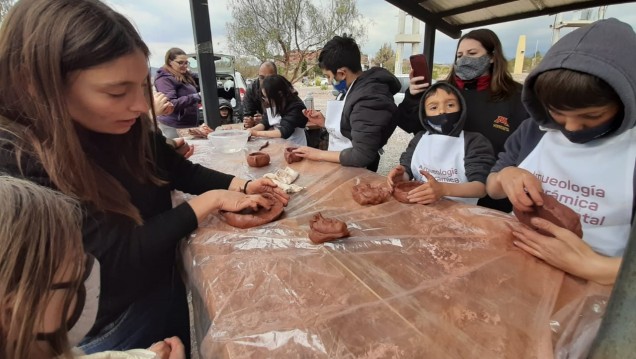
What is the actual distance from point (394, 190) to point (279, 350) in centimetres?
98

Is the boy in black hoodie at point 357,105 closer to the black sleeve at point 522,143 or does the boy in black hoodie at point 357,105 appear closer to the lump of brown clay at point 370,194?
the lump of brown clay at point 370,194

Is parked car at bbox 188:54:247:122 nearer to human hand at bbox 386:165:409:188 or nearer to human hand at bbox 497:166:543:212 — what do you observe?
human hand at bbox 386:165:409:188

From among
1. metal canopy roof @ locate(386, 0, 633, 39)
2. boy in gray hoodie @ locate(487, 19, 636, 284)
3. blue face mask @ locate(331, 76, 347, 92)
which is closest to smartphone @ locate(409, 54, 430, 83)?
blue face mask @ locate(331, 76, 347, 92)

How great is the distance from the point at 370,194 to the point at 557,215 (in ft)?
2.19

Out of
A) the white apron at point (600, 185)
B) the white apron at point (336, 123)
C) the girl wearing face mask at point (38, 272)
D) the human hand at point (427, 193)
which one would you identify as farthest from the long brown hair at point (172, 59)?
the white apron at point (600, 185)

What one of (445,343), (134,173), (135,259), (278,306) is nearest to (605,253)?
(445,343)

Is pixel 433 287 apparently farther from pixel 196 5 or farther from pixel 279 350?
pixel 196 5

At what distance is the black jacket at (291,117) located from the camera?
137 inches

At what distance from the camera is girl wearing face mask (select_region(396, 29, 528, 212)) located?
1963 millimetres

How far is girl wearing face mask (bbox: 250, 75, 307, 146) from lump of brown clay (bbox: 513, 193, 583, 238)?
2687 mm

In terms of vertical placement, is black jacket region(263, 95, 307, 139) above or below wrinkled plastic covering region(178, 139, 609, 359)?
above

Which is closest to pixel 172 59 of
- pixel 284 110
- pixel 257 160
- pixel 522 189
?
pixel 284 110

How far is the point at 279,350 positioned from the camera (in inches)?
26.9

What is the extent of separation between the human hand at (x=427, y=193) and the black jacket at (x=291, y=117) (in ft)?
7.35
